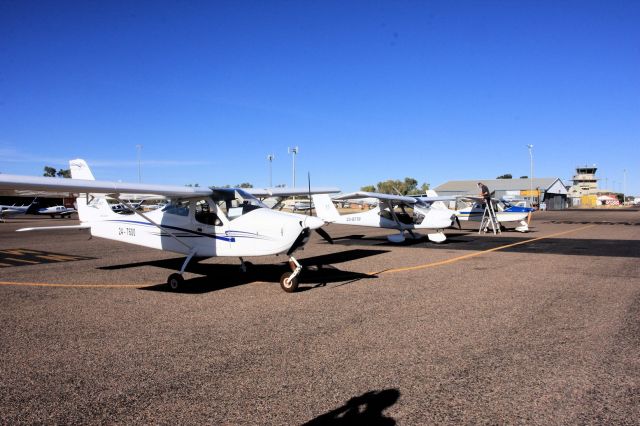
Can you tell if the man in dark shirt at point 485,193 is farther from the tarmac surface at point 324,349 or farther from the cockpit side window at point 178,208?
the cockpit side window at point 178,208

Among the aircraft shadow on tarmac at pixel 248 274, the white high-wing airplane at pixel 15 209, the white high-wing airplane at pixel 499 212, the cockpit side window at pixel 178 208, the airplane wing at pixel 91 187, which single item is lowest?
the aircraft shadow on tarmac at pixel 248 274

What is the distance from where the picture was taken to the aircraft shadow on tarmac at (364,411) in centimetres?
362

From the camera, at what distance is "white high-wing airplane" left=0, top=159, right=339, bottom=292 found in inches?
357

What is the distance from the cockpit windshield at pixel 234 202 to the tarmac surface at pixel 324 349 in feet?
5.66

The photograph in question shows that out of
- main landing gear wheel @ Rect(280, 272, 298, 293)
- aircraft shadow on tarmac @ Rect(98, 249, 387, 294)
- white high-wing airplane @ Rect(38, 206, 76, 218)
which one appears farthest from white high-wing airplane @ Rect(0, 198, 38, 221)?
main landing gear wheel @ Rect(280, 272, 298, 293)

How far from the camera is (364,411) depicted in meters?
3.81

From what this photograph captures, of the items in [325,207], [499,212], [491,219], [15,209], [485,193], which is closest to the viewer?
[325,207]

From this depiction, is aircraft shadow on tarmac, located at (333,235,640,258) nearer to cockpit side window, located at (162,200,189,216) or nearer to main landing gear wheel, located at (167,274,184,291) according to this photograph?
cockpit side window, located at (162,200,189,216)

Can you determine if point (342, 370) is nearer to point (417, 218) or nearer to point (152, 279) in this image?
point (152, 279)

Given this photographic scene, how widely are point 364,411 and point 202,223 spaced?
23.7 feet

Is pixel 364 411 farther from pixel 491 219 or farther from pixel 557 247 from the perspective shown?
pixel 491 219

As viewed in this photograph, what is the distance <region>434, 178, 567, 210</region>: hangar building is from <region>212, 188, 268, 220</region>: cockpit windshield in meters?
82.8

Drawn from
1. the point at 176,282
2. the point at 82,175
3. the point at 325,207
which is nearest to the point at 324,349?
the point at 176,282

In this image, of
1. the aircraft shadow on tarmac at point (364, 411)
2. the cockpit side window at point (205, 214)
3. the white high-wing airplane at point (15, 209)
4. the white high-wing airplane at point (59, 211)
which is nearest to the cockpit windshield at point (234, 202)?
the cockpit side window at point (205, 214)
